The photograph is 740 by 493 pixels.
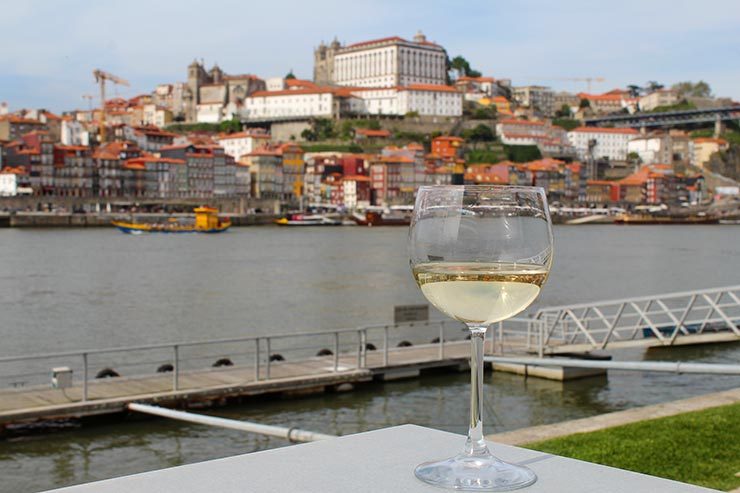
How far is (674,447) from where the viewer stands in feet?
17.7

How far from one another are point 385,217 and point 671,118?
57.1 m

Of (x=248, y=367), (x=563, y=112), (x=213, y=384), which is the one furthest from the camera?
(x=563, y=112)

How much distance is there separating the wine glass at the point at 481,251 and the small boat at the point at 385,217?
90.5m

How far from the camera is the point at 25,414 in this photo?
10.2m

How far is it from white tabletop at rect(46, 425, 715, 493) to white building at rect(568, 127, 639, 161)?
12604 cm

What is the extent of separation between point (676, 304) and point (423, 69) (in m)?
100.0

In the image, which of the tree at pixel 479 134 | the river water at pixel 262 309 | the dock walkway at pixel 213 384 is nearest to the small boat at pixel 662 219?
the tree at pixel 479 134

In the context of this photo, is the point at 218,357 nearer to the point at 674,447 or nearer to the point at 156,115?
the point at 674,447

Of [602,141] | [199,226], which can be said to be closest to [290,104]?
[199,226]

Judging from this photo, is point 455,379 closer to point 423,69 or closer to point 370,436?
point 370,436

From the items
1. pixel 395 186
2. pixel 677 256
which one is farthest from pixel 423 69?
pixel 677 256

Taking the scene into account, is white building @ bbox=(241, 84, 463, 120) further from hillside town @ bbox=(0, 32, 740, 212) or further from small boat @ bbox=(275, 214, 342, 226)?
small boat @ bbox=(275, 214, 342, 226)

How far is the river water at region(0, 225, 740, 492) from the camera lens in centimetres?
1040

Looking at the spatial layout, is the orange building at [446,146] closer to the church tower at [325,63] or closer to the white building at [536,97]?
the church tower at [325,63]
